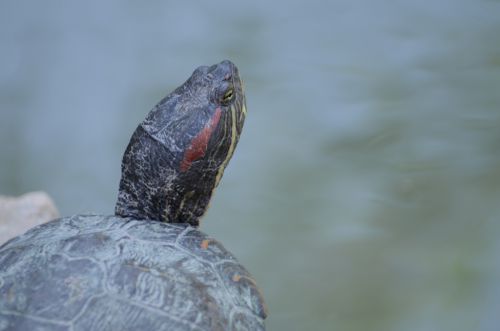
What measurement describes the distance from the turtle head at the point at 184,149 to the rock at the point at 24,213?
0.96m

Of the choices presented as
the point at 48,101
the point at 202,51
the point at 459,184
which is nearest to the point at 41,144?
the point at 48,101

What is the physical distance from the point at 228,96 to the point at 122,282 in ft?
2.35

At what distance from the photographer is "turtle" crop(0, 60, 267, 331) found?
1464 mm

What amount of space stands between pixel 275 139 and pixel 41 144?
145 cm

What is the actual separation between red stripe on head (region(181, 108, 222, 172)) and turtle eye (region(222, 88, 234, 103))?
0.27 ft

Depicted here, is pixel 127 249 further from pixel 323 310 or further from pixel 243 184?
pixel 243 184

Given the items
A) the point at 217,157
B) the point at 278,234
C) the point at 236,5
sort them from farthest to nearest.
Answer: the point at 236,5 → the point at 278,234 → the point at 217,157

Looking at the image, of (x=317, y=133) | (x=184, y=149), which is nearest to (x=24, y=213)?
(x=184, y=149)

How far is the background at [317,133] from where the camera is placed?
306 cm

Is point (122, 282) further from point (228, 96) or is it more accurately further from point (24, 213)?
point (24, 213)

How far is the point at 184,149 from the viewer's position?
1890 millimetres

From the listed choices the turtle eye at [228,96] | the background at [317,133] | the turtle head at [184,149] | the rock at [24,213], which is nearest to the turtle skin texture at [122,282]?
the turtle head at [184,149]

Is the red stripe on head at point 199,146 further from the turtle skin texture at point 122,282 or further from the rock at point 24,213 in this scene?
the rock at point 24,213

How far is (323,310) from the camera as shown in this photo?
2955 millimetres
